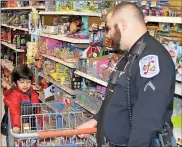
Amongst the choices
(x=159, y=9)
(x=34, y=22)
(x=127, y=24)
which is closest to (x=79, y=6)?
(x=159, y=9)

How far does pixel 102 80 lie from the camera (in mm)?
3670

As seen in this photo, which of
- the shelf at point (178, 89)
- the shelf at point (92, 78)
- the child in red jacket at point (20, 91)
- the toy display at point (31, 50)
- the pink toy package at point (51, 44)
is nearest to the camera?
the shelf at point (178, 89)

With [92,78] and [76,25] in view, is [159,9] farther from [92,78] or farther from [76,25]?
[76,25]

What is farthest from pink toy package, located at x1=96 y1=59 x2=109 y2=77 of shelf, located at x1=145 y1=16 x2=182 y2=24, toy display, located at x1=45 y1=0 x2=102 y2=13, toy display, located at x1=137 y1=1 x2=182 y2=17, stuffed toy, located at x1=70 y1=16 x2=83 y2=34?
shelf, located at x1=145 y1=16 x2=182 y2=24

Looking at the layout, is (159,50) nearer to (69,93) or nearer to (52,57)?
(69,93)

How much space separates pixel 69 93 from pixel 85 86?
27 cm

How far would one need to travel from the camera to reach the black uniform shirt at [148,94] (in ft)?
6.41

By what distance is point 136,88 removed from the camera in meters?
2.08

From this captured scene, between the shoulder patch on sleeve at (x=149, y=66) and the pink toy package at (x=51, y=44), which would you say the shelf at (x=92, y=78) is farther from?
the shoulder patch on sleeve at (x=149, y=66)

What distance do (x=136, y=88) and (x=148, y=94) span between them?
13cm

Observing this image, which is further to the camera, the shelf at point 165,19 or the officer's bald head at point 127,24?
the shelf at point 165,19

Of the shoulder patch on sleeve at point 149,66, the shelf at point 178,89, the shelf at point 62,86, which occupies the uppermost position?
the shoulder patch on sleeve at point 149,66

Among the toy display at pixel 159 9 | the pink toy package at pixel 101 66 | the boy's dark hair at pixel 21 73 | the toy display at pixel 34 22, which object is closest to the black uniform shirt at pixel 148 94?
the toy display at pixel 159 9

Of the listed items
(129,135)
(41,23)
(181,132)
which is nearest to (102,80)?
(181,132)
